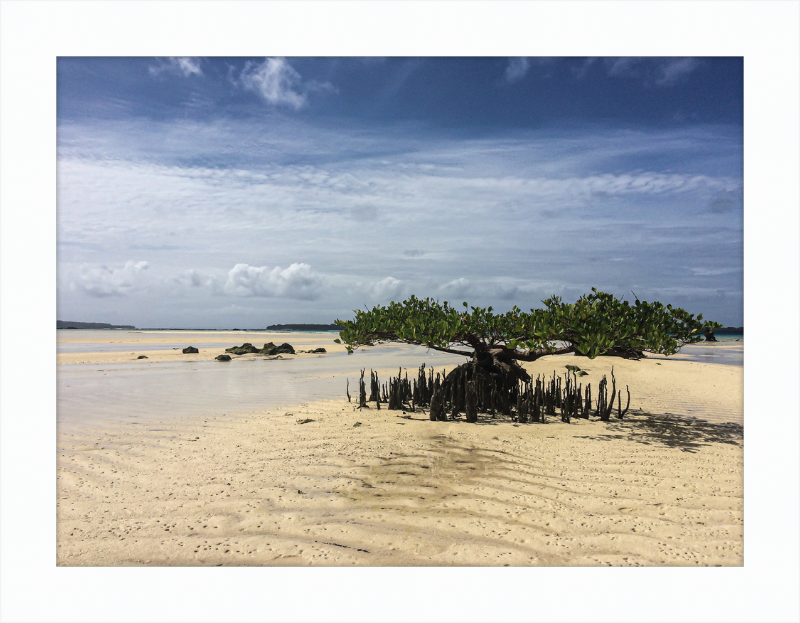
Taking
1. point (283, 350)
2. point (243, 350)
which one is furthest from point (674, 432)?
point (243, 350)

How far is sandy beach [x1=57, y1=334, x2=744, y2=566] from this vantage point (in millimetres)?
3406

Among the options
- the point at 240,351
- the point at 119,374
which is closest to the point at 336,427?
the point at 119,374

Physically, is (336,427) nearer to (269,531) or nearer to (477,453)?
(477,453)

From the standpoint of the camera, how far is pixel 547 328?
644cm

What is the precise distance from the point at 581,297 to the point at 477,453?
3411mm

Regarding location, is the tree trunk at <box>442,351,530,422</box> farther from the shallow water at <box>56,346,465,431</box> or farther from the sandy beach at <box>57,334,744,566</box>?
the shallow water at <box>56,346,465,431</box>

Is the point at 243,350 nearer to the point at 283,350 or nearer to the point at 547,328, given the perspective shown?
the point at 283,350

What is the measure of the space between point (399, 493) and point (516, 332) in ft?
11.5

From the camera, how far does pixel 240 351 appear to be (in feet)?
80.1

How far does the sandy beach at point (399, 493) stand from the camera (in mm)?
3406

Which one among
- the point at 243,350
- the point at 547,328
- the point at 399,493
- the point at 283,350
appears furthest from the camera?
the point at 283,350

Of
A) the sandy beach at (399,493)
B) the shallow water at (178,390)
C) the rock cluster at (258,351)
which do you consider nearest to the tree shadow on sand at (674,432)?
the sandy beach at (399,493)

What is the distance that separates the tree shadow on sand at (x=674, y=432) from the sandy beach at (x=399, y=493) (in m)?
0.05

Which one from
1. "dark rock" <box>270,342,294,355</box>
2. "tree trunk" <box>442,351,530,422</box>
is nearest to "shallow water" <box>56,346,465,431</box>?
"tree trunk" <box>442,351,530,422</box>
